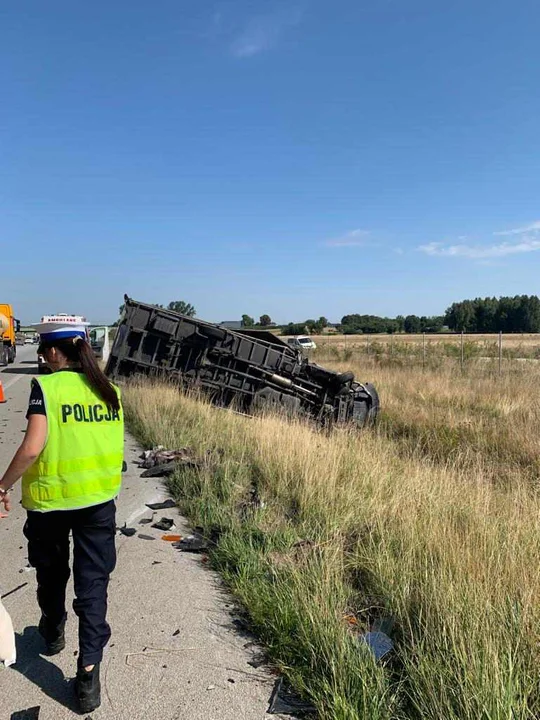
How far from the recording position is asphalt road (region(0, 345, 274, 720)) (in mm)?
2621

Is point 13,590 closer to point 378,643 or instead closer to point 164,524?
point 164,524

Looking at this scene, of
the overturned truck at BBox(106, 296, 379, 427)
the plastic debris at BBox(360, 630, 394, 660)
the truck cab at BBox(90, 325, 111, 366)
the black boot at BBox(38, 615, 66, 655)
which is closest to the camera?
the plastic debris at BBox(360, 630, 394, 660)

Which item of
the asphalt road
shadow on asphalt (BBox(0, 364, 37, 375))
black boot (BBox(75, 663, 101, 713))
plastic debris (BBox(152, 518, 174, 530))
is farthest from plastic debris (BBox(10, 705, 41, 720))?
shadow on asphalt (BBox(0, 364, 37, 375))

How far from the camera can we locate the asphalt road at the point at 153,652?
2621 millimetres

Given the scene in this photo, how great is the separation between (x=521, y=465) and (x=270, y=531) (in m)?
5.30

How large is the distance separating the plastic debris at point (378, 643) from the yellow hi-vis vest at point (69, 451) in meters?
1.65

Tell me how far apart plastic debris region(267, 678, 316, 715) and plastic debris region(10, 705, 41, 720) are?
1111mm

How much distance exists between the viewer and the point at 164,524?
5129 mm

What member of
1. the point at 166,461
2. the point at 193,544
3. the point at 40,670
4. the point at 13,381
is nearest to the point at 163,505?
the point at 193,544

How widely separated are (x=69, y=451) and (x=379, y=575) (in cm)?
220

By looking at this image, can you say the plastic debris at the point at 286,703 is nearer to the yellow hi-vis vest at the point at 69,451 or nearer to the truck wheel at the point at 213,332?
the yellow hi-vis vest at the point at 69,451

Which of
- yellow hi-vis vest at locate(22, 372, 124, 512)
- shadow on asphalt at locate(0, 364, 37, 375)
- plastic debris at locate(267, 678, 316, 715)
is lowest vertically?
shadow on asphalt at locate(0, 364, 37, 375)

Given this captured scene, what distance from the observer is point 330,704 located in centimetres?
244

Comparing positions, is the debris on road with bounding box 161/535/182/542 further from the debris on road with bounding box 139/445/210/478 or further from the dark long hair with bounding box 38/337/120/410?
the dark long hair with bounding box 38/337/120/410
